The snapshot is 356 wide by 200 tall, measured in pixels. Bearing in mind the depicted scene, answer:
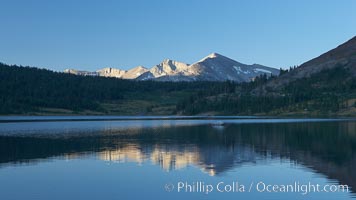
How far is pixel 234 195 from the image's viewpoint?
135 ft

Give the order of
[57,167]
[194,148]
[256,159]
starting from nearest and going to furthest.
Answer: [57,167] → [256,159] → [194,148]

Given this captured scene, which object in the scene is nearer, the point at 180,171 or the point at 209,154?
the point at 180,171

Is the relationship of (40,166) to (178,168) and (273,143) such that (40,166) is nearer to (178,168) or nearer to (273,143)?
(178,168)

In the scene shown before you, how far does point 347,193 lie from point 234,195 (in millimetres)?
9821

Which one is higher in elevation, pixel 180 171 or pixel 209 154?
pixel 209 154

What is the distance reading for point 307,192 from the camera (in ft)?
139

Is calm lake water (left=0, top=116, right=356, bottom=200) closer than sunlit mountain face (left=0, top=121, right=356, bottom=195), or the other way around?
calm lake water (left=0, top=116, right=356, bottom=200)

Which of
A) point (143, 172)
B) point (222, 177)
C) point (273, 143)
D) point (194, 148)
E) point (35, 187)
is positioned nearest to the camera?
point (35, 187)

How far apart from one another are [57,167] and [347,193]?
35.1 metres

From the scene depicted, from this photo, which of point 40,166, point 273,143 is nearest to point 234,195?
point 40,166

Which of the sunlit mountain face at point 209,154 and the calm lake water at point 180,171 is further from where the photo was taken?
the sunlit mountain face at point 209,154

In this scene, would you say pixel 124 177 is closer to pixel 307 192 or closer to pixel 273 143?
pixel 307 192

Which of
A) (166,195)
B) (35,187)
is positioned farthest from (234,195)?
(35,187)

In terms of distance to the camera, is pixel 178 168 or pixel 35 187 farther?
pixel 178 168
